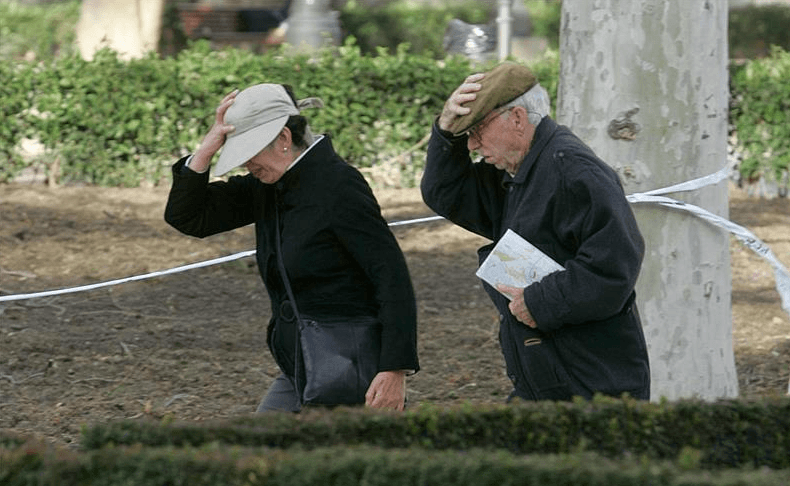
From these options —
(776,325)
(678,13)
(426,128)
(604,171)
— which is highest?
(678,13)

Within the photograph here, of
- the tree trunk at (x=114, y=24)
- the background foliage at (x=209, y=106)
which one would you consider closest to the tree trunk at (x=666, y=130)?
the background foliage at (x=209, y=106)

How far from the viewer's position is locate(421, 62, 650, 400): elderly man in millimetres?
3783

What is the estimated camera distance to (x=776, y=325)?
8094 millimetres

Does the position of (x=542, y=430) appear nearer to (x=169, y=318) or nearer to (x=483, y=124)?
(x=483, y=124)

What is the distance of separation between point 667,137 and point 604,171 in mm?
1533

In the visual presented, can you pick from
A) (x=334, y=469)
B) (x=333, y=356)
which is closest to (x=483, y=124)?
(x=333, y=356)

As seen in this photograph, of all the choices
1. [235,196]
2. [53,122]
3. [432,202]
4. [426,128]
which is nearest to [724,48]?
[432,202]

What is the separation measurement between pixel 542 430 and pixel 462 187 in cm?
127

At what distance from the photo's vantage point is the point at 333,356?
13.9 feet

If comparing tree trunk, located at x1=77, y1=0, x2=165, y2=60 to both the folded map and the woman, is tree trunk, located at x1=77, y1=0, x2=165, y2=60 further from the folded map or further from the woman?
the folded map

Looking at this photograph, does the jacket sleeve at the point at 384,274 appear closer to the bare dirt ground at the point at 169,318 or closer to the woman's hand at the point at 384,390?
the woman's hand at the point at 384,390

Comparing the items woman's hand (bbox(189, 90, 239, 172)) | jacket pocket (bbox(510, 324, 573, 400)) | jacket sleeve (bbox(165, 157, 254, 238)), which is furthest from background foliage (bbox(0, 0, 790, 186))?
jacket pocket (bbox(510, 324, 573, 400))

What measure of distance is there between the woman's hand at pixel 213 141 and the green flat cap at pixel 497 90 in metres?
0.83

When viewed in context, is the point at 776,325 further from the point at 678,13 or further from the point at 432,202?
the point at 432,202
